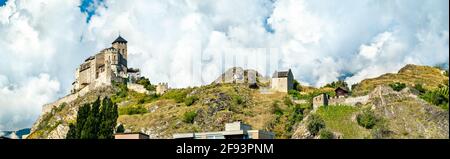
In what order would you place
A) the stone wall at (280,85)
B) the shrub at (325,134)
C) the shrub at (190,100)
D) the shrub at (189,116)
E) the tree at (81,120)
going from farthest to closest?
the stone wall at (280,85) < the shrub at (190,100) < the shrub at (189,116) < the shrub at (325,134) < the tree at (81,120)

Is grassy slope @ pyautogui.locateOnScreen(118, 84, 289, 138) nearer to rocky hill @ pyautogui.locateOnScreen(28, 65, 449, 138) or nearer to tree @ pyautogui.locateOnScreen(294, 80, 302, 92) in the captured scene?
rocky hill @ pyautogui.locateOnScreen(28, 65, 449, 138)

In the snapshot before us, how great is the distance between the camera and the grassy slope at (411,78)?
6769 cm

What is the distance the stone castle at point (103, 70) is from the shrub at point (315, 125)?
1140 inches

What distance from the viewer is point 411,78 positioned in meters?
71.1

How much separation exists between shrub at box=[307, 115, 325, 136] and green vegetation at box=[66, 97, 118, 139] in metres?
15.4

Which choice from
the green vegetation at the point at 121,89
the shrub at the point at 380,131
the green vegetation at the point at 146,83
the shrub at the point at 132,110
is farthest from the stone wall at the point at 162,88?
the shrub at the point at 380,131

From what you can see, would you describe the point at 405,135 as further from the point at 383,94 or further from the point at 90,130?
the point at 90,130

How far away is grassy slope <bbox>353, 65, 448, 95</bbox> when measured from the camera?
67.7 metres

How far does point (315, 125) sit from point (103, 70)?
3130 cm

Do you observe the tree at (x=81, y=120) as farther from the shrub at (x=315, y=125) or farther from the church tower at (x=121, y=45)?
the church tower at (x=121, y=45)

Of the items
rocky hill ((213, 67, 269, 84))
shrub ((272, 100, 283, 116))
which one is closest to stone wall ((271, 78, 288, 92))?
rocky hill ((213, 67, 269, 84))

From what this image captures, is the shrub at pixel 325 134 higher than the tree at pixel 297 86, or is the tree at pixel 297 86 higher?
the tree at pixel 297 86

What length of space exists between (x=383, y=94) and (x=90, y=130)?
2440 centimetres

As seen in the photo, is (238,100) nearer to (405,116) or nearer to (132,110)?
(132,110)
